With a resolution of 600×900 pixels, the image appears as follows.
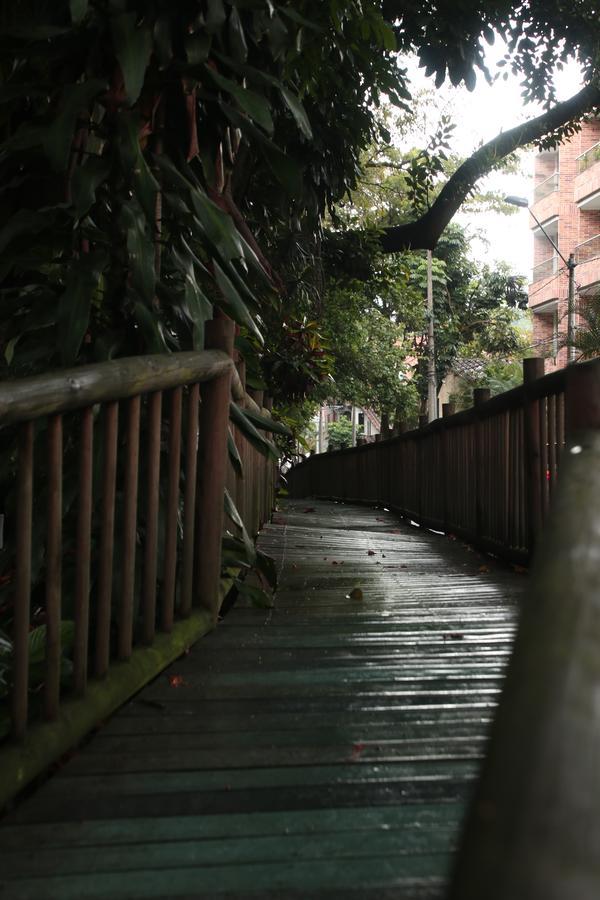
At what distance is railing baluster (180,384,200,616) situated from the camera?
2.77 meters

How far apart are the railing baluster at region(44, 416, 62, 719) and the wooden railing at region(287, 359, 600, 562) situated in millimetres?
1155

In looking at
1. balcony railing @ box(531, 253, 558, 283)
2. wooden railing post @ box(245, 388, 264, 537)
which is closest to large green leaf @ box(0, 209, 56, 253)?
wooden railing post @ box(245, 388, 264, 537)

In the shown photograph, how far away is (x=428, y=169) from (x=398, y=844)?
9817 mm

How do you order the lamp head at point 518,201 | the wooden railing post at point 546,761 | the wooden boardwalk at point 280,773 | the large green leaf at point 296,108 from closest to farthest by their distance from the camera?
the wooden railing post at point 546,761 → the wooden boardwalk at point 280,773 → the large green leaf at point 296,108 → the lamp head at point 518,201

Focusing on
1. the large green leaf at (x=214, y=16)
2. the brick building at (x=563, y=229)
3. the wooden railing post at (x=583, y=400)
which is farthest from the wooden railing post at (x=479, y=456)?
the brick building at (x=563, y=229)

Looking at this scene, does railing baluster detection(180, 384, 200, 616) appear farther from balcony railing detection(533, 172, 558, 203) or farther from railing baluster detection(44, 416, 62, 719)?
balcony railing detection(533, 172, 558, 203)

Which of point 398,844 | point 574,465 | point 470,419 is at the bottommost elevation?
point 398,844

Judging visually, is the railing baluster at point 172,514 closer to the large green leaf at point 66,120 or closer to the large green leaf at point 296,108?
the large green leaf at point 66,120

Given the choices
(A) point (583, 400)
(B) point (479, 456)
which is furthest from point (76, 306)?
(B) point (479, 456)

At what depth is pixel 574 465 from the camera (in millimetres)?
1277

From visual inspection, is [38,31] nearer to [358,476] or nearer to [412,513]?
[412,513]

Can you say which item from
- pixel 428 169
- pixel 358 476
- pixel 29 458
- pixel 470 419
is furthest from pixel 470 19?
pixel 358 476

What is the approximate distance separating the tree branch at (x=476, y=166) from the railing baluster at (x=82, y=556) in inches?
395

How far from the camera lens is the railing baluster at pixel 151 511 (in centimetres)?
245
